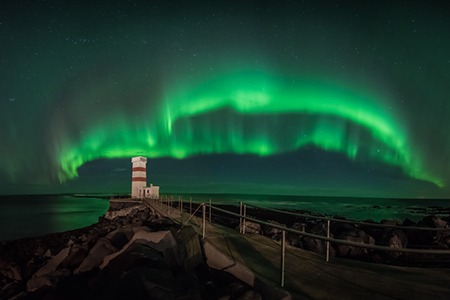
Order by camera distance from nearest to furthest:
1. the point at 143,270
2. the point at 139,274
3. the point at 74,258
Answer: the point at 139,274
the point at 143,270
the point at 74,258

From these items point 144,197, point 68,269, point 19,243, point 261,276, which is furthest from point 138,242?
point 144,197

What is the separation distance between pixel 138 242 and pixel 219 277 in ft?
6.22

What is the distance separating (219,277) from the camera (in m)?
5.34

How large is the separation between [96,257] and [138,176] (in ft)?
90.5

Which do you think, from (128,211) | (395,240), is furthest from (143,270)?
(128,211)

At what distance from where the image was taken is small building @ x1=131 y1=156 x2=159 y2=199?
3262 centimetres

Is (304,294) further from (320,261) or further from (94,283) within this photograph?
(94,283)

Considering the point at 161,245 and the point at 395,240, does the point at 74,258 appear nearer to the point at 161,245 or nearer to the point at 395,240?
the point at 161,245

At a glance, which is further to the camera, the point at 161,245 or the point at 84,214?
the point at 84,214

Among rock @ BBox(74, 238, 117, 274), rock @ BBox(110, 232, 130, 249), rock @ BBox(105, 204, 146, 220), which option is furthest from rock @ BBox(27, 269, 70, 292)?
rock @ BBox(105, 204, 146, 220)

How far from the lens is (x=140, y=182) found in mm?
33750

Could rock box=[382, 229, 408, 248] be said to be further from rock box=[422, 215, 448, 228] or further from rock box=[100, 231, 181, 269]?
rock box=[100, 231, 181, 269]

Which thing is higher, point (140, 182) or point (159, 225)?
point (159, 225)

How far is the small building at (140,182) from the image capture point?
3262 cm
